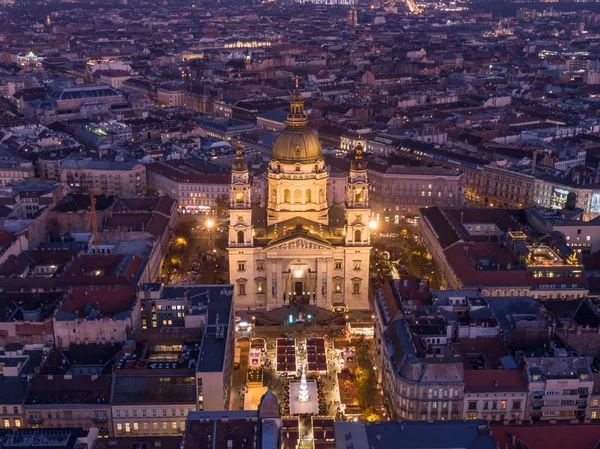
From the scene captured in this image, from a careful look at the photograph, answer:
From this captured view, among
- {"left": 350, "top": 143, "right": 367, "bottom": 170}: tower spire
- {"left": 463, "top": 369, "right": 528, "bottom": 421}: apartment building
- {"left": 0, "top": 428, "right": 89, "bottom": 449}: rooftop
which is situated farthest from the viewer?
{"left": 350, "top": 143, "right": 367, "bottom": 170}: tower spire

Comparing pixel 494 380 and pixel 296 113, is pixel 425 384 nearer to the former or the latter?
pixel 494 380

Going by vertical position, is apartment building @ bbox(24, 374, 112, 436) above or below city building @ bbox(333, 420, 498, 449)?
below

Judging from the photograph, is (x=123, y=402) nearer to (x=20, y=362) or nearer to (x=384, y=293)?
(x=20, y=362)

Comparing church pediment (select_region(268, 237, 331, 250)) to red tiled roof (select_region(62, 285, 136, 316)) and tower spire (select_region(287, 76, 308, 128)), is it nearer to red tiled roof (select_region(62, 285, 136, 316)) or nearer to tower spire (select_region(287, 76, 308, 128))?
tower spire (select_region(287, 76, 308, 128))

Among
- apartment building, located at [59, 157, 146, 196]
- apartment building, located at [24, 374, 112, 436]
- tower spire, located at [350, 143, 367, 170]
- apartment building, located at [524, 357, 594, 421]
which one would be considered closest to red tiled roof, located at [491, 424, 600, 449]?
apartment building, located at [524, 357, 594, 421]

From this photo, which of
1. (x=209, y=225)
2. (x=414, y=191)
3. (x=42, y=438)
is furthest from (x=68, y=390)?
(x=414, y=191)

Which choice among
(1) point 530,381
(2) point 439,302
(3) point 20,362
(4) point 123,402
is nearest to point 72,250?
(3) point 20,362

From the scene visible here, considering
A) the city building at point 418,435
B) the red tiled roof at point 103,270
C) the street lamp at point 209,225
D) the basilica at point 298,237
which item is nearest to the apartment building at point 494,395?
the city building at point 418,435
